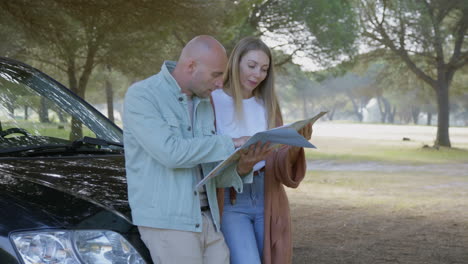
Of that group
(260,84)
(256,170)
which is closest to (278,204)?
(256,170)

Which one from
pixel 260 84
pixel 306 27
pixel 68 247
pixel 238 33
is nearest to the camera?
pixel 68 247

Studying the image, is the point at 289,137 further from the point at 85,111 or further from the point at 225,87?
the point at 85,111

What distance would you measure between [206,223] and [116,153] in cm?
115

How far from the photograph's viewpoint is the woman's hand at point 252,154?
255 cm

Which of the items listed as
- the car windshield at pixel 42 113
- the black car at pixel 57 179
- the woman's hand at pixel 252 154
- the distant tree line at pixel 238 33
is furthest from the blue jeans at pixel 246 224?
the distant tree line at pixel 238 33

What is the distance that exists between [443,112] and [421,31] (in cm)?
397

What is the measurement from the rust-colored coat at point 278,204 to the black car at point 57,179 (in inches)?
30.1

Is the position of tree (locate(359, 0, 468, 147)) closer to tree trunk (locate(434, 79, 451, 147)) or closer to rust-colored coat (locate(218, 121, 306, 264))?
tree trunk (locate(434, 79, 451, 147))

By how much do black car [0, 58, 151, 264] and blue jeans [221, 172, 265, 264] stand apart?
0.54 metres

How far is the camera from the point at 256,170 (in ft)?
10.5

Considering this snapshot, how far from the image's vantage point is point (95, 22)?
457 inches

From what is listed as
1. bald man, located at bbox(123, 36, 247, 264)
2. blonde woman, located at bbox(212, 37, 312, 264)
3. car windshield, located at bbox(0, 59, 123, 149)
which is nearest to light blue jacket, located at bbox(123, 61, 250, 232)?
bald man, located at bbox(123, 36, 247, 264)

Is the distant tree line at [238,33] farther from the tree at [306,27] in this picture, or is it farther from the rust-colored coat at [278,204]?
the rust-colored coat at [278,204]

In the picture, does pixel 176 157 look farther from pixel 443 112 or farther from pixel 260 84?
pixel 443 112
